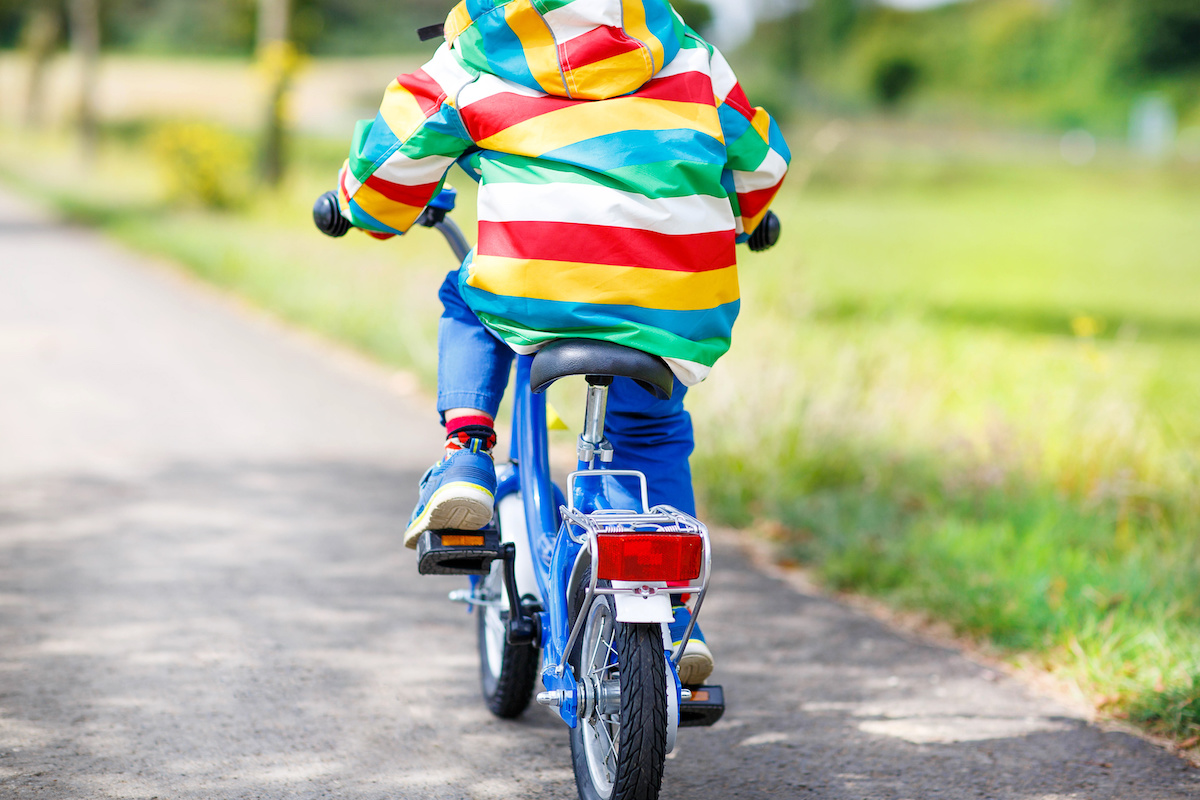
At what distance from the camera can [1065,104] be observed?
6244cm

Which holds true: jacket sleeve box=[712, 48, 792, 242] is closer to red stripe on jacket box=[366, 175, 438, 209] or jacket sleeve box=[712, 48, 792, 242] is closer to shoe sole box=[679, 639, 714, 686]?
red stripe on jacket box=[366, 175, 438, 209]

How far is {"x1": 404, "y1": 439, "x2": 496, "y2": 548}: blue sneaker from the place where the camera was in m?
2.73

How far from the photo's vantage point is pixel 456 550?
114 inches

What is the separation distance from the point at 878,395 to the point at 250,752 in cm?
420

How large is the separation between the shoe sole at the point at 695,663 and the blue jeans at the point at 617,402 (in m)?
0.34

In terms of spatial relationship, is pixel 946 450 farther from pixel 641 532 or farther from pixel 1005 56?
pixel 1005 56

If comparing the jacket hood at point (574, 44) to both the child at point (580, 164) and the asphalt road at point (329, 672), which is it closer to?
the child at point (580, 164)

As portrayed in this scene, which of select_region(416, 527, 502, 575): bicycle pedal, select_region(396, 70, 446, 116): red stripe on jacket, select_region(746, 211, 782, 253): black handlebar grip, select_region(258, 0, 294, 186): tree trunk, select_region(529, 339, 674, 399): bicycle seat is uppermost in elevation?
select_region(258, 0, 294, 186): tree trunk

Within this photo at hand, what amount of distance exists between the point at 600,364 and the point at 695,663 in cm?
82

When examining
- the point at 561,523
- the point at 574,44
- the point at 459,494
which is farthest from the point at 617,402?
the point at 574,44

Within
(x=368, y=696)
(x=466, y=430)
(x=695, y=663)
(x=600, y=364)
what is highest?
(x=600, y=364)

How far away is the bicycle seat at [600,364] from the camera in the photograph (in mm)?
2463

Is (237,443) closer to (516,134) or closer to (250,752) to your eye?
(250,752)

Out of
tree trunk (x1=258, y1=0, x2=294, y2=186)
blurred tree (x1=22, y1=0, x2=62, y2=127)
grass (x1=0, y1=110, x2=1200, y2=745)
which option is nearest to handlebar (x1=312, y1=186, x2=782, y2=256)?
grass (x1=0, y1=110, x2=1200, y2=745)
